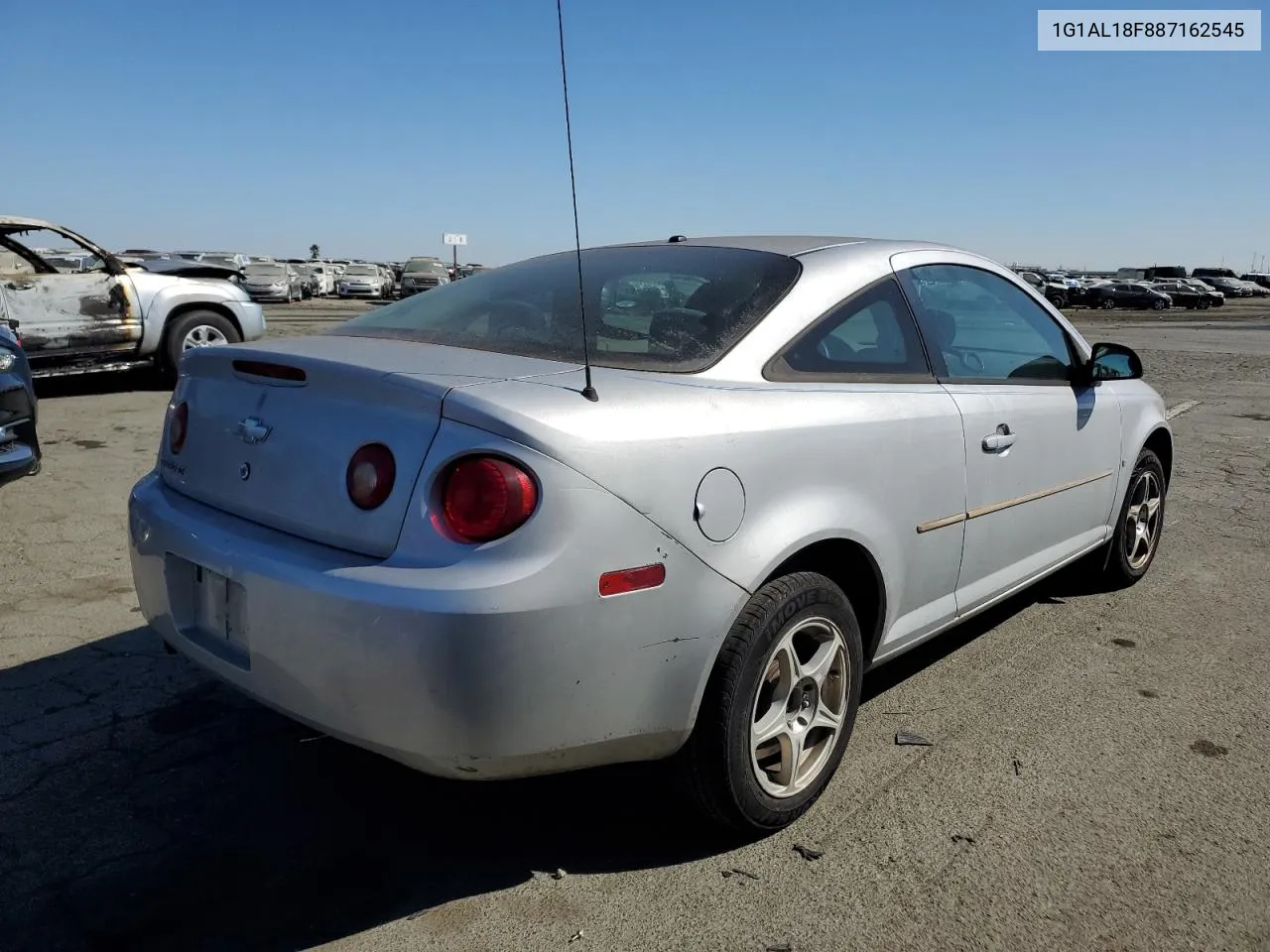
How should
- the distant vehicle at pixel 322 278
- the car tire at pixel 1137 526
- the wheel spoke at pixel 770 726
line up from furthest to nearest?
1. the distant vehicle at pixel 322 278
2. the car tire at pixel 1137 526
3. the wheel spoke at pixel 770 726

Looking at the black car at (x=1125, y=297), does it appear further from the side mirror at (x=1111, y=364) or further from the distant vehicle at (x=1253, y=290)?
the side mirror at (x=1111, y=364)

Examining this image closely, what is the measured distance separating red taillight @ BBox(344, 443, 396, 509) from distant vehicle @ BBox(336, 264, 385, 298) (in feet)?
137

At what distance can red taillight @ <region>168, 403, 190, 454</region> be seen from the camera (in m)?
2.71

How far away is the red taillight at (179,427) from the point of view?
2.71m

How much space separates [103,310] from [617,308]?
836 centimetres

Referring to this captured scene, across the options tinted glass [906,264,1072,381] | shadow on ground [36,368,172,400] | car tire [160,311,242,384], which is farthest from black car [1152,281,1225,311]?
tinted glass [906,264,1072,381]

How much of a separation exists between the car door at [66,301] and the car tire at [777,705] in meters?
8.98

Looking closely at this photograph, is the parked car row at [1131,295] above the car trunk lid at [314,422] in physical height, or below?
above

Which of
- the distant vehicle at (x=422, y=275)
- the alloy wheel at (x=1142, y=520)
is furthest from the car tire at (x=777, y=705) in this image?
the distant vehicle at (x=422, y=275)

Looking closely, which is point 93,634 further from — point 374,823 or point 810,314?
point 810,314

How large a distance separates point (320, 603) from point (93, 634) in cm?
227

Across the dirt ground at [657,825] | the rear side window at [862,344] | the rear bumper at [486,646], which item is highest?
the rear side window at [862,344]

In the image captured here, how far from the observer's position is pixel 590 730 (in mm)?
2145

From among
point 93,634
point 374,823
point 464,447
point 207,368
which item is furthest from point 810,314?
point 93,634
